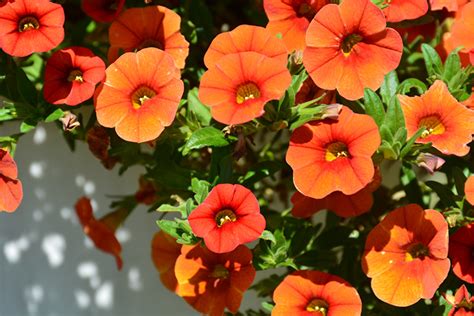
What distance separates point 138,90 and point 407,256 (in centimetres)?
60

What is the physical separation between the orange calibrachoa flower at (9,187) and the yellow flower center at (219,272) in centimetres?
41

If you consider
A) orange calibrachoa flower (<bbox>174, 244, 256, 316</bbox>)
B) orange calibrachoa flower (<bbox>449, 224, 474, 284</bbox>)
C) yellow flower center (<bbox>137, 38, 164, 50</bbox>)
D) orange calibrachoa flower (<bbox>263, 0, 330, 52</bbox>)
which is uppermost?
orange calibrachoa flower (<bbox>263, 0, 330, 52</bbox>)

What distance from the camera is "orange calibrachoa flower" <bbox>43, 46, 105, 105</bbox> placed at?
145cm

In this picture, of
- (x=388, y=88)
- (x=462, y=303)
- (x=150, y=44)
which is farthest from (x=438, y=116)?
(x=150, y=44)

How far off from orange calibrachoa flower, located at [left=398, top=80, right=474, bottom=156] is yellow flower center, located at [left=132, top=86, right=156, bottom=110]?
470 millimetres

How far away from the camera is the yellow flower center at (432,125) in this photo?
146 centimetres

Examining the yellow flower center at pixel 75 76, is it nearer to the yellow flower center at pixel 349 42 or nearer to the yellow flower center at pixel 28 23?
the yellow flower center at pixel 28 23

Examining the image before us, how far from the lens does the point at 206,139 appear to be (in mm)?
1473

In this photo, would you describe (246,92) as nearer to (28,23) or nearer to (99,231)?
(28,23)

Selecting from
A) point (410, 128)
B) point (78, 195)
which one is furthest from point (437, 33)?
point (78, 195)

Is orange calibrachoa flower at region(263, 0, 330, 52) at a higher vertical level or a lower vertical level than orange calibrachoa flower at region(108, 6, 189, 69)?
higher

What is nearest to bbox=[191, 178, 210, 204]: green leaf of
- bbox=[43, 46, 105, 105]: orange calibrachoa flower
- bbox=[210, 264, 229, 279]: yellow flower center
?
bbox=[210, 264, 229, 279]: yellow flower center

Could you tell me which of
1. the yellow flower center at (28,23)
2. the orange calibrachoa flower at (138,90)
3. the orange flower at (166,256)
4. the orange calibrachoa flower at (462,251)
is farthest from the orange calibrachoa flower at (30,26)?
the orange calibrachoa flower at (462,251)

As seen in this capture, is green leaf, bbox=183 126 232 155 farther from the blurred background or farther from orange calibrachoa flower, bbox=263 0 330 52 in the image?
the blurred background
